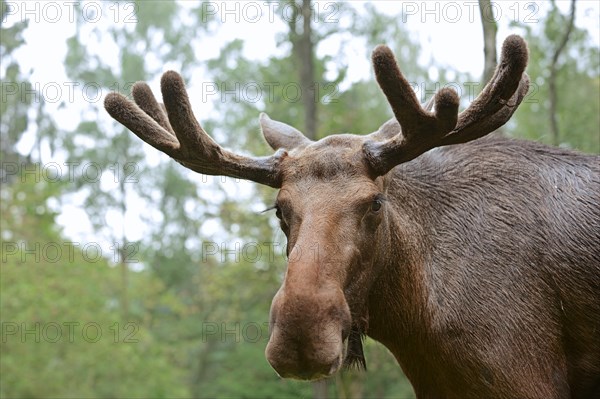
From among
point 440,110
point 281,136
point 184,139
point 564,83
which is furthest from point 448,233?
point 564,83

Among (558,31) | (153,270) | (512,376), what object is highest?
(558,31)

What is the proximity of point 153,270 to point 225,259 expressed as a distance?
15.8 metres

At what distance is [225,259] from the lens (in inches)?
918

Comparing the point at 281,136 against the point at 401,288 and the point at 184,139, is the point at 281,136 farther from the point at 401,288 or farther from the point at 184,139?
the point at 401,288

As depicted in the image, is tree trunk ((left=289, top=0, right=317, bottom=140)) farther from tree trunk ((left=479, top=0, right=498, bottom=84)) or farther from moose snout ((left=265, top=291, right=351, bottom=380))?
moose snout ((left=265, top=291, right=351, bottom=380))

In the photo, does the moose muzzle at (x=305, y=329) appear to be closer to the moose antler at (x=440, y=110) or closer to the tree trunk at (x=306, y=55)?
the moose antler at (x=440, y=110)

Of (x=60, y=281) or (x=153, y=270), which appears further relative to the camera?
(x=153, y=270)

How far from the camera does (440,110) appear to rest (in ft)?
16.7

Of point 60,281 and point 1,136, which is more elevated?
point 1,136

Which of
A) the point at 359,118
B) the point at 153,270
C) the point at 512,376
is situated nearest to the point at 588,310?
the point at 512,376

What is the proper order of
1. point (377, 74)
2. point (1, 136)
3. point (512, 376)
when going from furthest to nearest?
1. point (1, 136)
2. point (512, 376)
3. point (377, 74)

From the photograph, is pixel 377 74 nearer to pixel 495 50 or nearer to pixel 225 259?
pixel 495 50

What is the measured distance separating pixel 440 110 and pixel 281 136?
78.0 inches

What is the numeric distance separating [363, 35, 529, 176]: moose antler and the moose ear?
109cm
